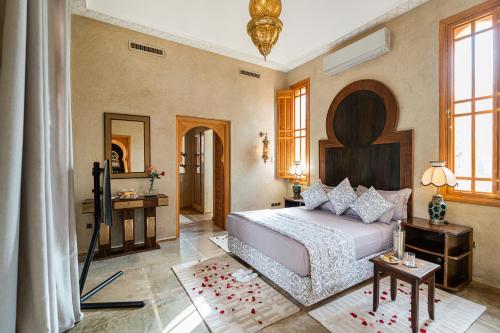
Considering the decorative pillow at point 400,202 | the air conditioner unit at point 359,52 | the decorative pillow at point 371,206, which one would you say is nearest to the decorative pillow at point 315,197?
the decorative pillow at point 371,206

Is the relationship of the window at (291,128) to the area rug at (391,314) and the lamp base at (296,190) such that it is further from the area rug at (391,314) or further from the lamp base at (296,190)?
the area rug at (391,314)

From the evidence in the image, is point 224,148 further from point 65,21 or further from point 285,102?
point 65,21

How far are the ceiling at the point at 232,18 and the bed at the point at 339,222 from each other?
103cm

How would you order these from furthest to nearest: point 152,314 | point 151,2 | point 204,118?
point 204,118
point 151,2
point 152,314

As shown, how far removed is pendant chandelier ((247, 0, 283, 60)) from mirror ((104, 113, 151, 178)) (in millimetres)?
2906

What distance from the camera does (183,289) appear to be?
285 cm

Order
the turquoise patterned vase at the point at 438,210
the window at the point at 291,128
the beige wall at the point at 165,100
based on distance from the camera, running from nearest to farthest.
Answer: the turquoise patterned vase at the point at 438,210, the beige wall at the point at 165,100, the window at the point at 291,128

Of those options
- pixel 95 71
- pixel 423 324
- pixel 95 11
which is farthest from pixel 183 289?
pixel 95 11

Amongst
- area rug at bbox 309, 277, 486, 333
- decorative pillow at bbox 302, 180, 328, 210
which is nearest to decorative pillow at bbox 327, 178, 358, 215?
decorative pillow at bbox 302, 180, 328, 210

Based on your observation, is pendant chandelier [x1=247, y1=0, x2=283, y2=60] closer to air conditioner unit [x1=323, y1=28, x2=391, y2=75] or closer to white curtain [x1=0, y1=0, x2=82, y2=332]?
white curtain [x1=0, y1=0, x2=82, y2=332]

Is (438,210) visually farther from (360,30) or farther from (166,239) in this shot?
(166,239)

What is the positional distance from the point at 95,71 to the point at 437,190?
17.1 feet

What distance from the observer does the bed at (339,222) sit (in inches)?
99.3

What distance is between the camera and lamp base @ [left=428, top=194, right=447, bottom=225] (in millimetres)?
3051
